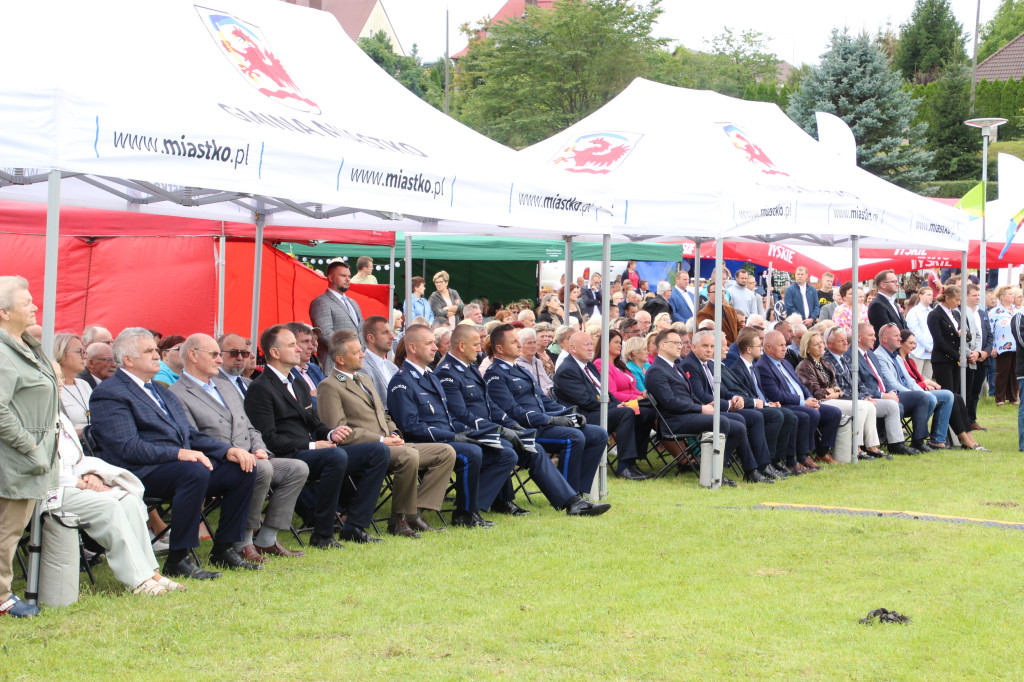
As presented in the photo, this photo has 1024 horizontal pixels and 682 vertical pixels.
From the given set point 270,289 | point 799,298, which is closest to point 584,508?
point 270,289

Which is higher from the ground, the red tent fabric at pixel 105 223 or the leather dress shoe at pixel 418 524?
the red tent fabric at pixel 105 223

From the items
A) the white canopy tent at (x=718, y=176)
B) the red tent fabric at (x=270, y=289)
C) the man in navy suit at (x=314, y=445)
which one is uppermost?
the white canopy tent at (x=718, y=176)

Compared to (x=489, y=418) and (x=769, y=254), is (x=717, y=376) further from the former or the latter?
(x=769, y=254)

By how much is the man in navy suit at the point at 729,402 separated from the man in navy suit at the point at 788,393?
22.9 inches

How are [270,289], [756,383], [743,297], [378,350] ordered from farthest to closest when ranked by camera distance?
[743,297] → [270,289] → [756,383] → [378,350]

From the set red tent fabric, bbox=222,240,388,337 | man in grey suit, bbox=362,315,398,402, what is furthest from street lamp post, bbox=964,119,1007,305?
man in grey suit, bbox=362,315,398,402

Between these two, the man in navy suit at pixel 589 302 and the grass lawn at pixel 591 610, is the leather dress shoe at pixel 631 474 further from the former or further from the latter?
the man in navy suit at pixel 589 302

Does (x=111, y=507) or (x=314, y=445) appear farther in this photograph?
(x=314, y=445)

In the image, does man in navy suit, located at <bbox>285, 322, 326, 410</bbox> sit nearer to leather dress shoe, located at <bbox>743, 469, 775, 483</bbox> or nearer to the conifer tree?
leather dress shoe, located at <bbox>743, 469, 775, 483</bbox>

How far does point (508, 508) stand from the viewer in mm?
8039

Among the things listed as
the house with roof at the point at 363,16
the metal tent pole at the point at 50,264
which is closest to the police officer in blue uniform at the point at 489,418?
the metal tent pole at the point at 50,264

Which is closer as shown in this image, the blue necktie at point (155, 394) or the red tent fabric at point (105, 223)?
the blue necktie at point (155, 394)

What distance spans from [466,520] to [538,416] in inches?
43.0

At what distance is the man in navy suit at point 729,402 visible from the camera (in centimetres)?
977
